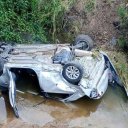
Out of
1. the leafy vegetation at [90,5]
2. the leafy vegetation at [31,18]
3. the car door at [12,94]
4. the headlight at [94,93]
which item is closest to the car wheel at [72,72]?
the headlight at [94,93]

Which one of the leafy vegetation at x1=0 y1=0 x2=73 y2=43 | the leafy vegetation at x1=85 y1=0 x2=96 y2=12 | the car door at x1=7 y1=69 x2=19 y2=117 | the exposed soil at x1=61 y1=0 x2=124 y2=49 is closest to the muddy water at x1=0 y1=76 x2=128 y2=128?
the car door at x1=7 y1=69 x2=19 y2=117

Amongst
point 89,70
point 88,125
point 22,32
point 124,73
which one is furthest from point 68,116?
point 22,32

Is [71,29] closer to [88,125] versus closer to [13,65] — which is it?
[13,65]

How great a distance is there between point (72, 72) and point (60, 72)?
319mm

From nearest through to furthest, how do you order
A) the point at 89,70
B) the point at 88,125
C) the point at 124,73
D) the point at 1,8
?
1. the point at 88,125
2. the point at 89,70
3. the point at 124,73
4. the point at 1,8

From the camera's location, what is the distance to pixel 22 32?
49.4 ft

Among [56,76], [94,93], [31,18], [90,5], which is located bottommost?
[94,93]

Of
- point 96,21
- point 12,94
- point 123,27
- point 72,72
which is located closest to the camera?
point 12,94

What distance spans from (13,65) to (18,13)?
12.8ft

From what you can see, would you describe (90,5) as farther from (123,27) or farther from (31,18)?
(31,18)

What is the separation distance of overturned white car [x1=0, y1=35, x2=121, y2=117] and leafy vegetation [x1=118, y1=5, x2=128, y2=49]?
2047mm

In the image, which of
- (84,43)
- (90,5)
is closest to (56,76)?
(84,43)

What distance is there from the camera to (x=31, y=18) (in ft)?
50.5

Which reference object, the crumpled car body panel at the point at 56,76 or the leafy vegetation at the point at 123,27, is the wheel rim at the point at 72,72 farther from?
the leafy vegetation at the point at 123,27
